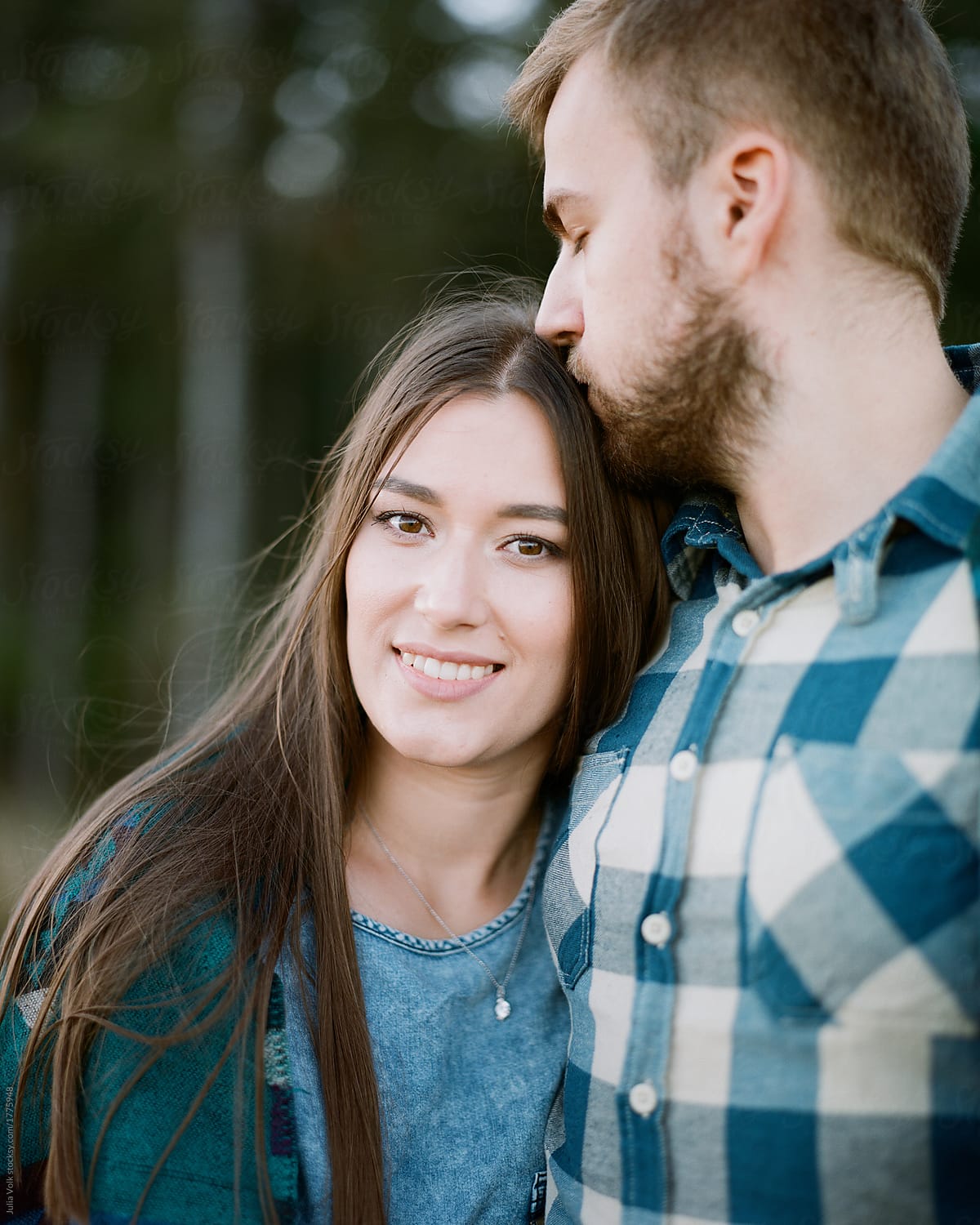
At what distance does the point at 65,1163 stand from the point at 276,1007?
0.40 m

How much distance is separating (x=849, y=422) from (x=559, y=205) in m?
0.69

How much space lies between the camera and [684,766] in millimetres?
1725

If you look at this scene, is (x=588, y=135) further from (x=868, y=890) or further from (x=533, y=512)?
(x=868, y=890)

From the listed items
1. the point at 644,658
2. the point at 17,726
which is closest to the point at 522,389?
the point at 644,658

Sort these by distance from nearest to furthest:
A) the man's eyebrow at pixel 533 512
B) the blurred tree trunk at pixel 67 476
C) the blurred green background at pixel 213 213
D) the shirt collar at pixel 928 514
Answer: the shirt collar at pixel 928 514 < the man's eyebrow at pixel 533 512 < the blurred green background at pixel 213 213 < the blurred tree trunk at pixel 67 476

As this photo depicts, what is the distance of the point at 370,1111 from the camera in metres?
1.90

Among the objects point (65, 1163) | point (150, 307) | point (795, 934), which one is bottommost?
point (65, 1163)

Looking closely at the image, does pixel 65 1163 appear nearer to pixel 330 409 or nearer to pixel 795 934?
pixel 795 934

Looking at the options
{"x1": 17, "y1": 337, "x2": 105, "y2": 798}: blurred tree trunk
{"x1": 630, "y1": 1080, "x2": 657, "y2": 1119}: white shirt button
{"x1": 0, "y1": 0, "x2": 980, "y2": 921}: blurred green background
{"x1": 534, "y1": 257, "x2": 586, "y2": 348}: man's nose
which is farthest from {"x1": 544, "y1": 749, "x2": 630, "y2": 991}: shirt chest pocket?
{"x1": 17, "y1": 337, "x2": 105, "y2": 798}: blurred tree trunk

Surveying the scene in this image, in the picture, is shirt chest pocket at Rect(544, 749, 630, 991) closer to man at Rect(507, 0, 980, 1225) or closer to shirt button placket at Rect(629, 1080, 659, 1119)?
man at Rect(507, 0, 980, 1225)

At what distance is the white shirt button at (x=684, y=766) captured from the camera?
1.71 metres

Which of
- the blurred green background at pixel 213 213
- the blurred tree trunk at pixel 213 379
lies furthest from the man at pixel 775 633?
the blurred tree trunk at pixel 213 379

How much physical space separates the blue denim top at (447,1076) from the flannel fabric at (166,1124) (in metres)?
0.08

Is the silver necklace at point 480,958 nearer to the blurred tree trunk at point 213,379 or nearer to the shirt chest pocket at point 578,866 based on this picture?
the shirt chest pocket at point 578,866
